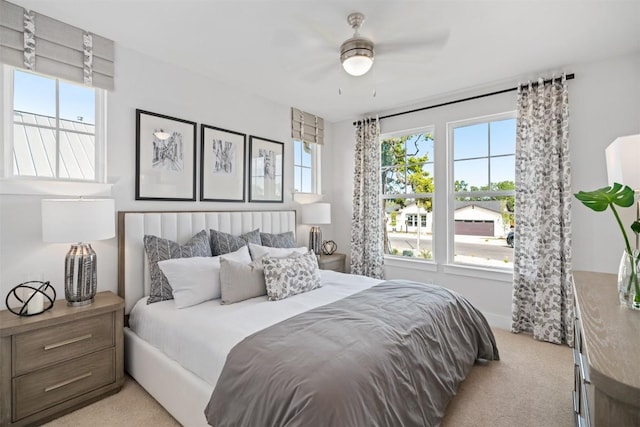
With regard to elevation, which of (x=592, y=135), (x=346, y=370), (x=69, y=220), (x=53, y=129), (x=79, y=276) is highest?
(x=592, y=135)

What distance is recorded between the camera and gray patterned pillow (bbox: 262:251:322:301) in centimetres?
236

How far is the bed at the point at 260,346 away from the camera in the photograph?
1301 millimetres

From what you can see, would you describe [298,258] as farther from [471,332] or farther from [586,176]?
[586,176]

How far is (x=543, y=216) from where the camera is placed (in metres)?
2.99

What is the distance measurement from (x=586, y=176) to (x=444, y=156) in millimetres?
1362

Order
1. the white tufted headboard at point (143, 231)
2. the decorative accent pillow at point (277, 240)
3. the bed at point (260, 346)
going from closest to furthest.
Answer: the bed at point (260, 346) < the white tufted headboard at point (143, 231) < the decorative accent pillow at point (277, 240)

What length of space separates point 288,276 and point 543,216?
2.57 m

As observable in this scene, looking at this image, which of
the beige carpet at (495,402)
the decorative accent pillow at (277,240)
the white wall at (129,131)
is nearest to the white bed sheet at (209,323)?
the beige carpet at (495,402)

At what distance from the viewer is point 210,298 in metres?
2.31

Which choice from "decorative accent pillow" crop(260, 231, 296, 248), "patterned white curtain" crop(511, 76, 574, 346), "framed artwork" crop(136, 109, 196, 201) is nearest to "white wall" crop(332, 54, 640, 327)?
"patterned white curtain" crop(511, 76, 574, 346)

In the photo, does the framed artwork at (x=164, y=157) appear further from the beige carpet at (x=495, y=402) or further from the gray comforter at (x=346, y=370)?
the gray comforter at (x=346, y=370)

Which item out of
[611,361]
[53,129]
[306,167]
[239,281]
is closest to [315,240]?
[306,167]

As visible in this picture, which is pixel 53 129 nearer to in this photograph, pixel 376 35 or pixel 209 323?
pixel 209 323

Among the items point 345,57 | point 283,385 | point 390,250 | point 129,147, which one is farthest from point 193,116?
point 390,250
